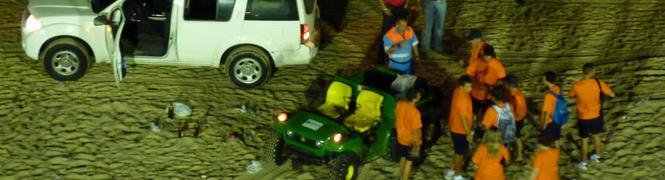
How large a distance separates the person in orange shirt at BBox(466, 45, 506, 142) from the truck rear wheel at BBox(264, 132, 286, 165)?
2425mm

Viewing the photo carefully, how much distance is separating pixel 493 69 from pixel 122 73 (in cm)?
501

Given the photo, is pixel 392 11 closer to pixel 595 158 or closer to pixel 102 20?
pixel 595 158

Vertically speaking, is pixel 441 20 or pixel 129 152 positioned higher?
pixel 441 20

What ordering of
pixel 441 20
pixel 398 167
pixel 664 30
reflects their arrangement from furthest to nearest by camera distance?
pixel 664 30, pixel 441 20, pixel 398 167

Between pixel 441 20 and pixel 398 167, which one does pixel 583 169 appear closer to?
pixel 398 167

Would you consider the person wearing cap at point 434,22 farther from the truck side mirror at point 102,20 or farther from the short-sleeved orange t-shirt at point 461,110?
the truck side mirror at point 102,20

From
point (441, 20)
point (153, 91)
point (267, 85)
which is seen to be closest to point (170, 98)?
point (153, 91)

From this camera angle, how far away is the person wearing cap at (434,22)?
13.5m

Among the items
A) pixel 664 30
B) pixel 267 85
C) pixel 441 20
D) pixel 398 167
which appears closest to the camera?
pixel 398 167

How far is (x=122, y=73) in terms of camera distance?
12055 millimetres

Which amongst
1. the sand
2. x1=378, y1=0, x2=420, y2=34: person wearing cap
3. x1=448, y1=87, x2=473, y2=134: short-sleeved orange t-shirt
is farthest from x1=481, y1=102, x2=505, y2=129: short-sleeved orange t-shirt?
x1=378, y1=0, x2=420, y2=34: person wearing cap

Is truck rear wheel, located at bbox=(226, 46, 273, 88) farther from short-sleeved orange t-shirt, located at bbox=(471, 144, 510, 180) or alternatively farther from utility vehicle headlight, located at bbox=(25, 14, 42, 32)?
short-sleeved orange t-shirt, located at bbox=(471, 144, 510, 180)

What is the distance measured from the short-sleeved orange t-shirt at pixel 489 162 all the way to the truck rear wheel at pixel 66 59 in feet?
19.9

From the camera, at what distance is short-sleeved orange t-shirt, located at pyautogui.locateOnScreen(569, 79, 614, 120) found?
9922 millimetres
